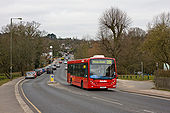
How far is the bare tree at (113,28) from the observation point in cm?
4719

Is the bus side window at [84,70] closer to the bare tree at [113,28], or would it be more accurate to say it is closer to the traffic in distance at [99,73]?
the traffic in distance at [99,73]

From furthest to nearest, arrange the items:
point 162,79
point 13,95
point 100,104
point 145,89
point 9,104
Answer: point 145,89 → point 162,79 → point 13,95 → point 9,104 → point 100,104

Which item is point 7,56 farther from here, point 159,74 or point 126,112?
point 126,112

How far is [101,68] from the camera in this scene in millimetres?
21750

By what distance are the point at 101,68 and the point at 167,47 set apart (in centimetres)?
→ 751

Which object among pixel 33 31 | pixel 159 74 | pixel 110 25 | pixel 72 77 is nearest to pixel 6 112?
pixel 159 74

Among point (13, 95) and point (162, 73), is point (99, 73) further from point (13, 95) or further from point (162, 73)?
point (13, 95)

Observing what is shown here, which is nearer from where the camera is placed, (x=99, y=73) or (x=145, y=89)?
(x=99, y=73)

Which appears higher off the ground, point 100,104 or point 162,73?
point 162,73

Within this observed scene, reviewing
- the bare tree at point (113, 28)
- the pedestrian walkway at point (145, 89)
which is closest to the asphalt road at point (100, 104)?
the pedestrian walkway at point (145, 89)

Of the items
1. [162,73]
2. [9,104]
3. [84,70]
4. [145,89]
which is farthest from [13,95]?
[162,73]

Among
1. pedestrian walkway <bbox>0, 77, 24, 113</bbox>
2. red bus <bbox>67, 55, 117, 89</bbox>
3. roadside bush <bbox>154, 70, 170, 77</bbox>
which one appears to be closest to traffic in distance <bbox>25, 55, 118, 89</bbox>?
red bus <bbox>67, 55, 117, 89</bbox>

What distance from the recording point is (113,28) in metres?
46.7

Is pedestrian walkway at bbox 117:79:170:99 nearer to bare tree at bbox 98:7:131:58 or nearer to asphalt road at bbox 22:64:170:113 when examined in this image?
asphalt road at bbox 22:64:170:113
